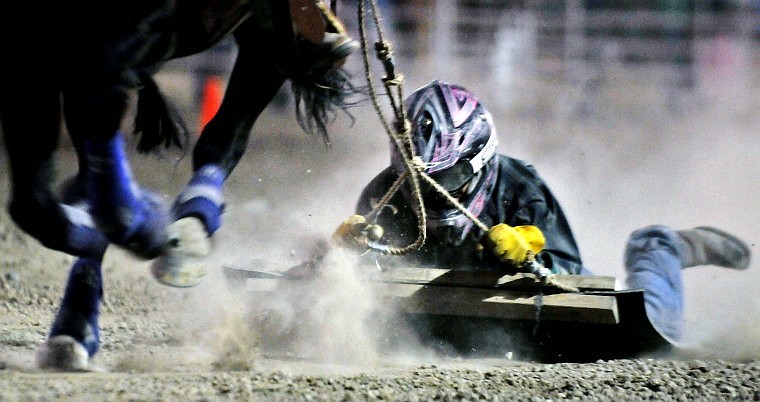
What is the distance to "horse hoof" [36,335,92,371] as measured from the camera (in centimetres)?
392

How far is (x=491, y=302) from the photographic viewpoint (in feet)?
15.7

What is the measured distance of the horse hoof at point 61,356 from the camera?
12.9 ft

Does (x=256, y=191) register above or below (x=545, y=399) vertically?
below

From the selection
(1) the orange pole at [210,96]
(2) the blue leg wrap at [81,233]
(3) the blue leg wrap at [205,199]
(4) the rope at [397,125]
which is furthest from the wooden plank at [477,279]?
(1) the orange pole at [210,96]

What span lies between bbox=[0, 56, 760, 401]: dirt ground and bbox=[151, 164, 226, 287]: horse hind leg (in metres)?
0.36

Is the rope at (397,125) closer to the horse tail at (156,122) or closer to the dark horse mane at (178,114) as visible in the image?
the dark horse mane at (178,114)

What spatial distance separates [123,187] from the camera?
3482 mm

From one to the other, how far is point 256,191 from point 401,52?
470 cm

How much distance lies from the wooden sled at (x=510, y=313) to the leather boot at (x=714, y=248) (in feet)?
4.80

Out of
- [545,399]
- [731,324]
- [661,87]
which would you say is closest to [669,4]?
[661,87]

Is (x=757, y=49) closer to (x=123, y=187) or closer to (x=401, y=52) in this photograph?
(x=401, y=52)

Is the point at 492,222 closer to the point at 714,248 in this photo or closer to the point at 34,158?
the point at 714,248

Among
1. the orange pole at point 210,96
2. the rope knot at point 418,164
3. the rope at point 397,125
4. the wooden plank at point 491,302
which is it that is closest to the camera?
the rope at point 397,125

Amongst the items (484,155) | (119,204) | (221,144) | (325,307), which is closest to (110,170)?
(119,204)
